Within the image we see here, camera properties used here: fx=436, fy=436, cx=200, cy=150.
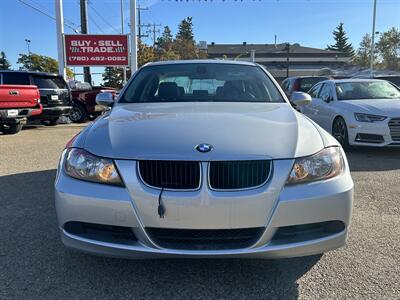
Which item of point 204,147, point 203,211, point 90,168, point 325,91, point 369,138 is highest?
point 325,91

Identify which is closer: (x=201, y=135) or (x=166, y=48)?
(x=201, y=135)

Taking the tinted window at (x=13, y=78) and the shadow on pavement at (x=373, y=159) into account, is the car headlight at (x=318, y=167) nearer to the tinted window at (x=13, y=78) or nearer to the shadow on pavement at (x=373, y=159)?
the shadow on pavement at (x=373, y=159)

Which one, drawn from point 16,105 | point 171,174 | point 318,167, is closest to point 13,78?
point 16,105

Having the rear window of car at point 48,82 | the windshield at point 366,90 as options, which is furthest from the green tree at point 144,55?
the windshield at point 366,90

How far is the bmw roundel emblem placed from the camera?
269cm

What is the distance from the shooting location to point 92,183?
2738 millimetres

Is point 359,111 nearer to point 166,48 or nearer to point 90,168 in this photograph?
point 90,168

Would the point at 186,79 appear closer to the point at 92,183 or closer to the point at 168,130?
the point at 168,130

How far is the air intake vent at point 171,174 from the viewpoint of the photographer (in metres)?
2.63

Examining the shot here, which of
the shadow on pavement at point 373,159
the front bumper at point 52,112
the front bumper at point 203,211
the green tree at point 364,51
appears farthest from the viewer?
the green tree at point 364,51

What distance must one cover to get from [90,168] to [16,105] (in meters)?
8.93

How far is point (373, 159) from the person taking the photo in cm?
766

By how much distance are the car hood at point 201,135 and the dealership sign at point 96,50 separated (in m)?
16.2

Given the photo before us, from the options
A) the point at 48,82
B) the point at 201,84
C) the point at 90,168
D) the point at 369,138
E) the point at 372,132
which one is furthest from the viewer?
the point at 48,82
